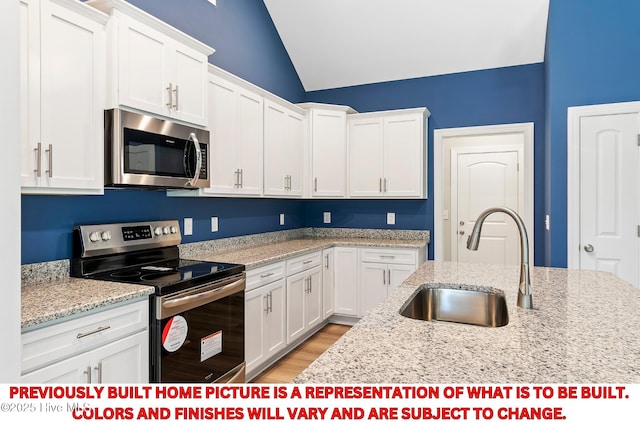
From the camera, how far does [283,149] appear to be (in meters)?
3.87

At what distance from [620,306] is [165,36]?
8.68 ft

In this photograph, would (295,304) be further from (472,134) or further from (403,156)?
(472,134)

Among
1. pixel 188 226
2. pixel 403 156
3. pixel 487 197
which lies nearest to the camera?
pixel 188 226

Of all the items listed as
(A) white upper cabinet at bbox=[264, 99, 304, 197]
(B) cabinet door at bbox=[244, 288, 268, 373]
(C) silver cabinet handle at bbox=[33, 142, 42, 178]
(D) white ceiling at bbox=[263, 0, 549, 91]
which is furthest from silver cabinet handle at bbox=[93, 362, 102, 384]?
(D) white ceiling at bbox=[263, 0, 549, 91]

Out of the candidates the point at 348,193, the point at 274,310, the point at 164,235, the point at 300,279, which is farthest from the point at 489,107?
the point at 164,235

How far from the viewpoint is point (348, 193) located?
4.47 metres

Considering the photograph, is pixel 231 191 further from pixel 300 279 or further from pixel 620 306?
pixel 620 306

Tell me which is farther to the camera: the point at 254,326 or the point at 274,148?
the point at 274,148

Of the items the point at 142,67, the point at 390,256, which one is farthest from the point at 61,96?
the point at 390,256

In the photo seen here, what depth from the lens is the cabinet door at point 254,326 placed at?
2725 millimetres

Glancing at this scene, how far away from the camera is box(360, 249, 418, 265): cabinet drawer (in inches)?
156

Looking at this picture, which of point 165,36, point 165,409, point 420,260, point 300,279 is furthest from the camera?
point 420,260

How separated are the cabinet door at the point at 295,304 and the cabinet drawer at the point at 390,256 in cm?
79

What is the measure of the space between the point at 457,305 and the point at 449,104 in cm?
319
